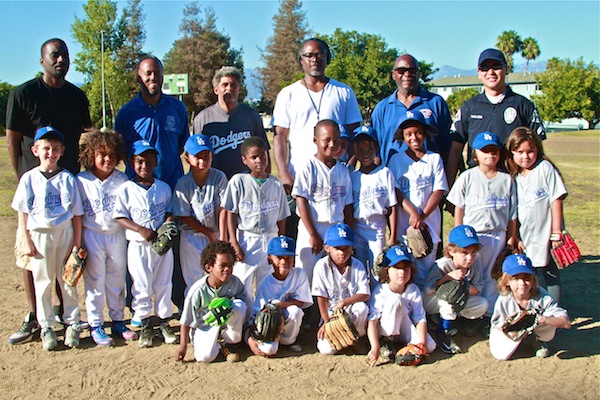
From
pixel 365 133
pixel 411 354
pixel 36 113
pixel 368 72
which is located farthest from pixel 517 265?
pixel 368 72

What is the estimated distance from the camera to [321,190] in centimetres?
483

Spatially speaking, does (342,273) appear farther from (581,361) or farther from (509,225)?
(581,361)

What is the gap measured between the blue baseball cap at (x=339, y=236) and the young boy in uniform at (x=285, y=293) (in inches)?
11.8

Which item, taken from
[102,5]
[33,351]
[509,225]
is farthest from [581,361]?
[102,5]

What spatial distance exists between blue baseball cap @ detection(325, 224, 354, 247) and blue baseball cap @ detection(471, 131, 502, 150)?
139cm

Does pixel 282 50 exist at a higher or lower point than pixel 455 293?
higher

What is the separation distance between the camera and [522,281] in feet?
14.5

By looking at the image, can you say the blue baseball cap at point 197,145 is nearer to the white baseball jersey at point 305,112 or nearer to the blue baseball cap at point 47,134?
the white baseball jersey at point 305,112

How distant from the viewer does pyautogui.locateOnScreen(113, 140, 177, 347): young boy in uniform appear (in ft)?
15.2

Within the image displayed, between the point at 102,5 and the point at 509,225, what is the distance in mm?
52516

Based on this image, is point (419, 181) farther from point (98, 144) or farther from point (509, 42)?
point (509, 42)

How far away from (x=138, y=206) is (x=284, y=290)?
140cm

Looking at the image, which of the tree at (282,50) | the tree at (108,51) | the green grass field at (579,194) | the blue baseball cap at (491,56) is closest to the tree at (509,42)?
the tree at (282,50)

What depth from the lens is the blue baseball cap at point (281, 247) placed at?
4.48 meters
